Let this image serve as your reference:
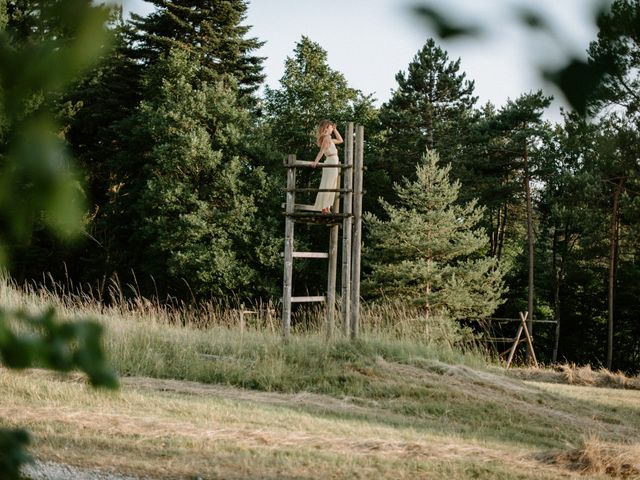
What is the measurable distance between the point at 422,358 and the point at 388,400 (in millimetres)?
1884

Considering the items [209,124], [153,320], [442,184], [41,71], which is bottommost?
[153,320]

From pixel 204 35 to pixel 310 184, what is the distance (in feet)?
24.9

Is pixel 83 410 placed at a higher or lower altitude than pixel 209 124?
lower

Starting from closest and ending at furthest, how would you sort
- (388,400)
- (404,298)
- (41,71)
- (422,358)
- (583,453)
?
(41,71) < (583,453) < (388,400) < (422,358) < (404,298)

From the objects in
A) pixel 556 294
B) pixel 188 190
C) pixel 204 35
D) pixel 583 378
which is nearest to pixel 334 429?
pixel 583 378

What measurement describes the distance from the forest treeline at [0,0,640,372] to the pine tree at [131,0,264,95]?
83 millimetres

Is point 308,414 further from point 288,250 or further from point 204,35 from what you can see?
point 204,35

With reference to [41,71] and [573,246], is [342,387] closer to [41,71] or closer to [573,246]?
[41,71]

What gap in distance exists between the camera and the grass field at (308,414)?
4.71 meters

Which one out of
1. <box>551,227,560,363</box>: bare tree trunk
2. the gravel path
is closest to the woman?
the gravel path

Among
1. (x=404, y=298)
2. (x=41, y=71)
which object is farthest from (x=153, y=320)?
(x=404, y=298)

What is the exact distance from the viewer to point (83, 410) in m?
5.95

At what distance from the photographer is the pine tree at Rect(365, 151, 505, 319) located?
25500 mm

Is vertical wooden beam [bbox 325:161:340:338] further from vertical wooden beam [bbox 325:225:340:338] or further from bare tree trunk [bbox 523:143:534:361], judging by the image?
bare tree trunk [bbox 523:143:534:361]
